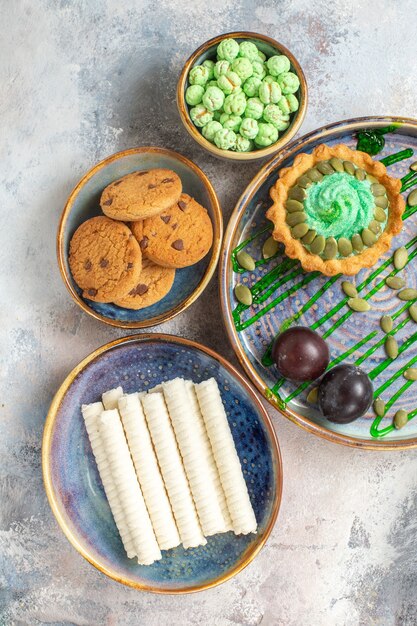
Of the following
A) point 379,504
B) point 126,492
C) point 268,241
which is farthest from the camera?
point 379,504

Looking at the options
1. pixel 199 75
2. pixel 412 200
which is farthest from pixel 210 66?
pixel 412 200

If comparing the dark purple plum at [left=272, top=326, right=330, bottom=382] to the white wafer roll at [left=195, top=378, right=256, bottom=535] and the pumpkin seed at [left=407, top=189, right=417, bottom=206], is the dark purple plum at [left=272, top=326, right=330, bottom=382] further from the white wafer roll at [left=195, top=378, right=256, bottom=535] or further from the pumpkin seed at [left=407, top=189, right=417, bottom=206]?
the pumpkin seed at [left=407, top=189, right=417, bottom=206]

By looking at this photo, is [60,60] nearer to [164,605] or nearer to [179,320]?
[179,320]

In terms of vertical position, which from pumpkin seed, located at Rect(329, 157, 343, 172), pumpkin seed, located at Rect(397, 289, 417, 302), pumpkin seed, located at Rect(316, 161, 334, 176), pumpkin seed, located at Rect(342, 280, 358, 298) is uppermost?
pumpkin seed, located at Rect(329, 157, 343, 172)

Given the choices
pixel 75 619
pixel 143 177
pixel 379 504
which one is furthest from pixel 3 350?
pixel 379 504

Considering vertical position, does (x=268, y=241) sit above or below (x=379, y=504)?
above

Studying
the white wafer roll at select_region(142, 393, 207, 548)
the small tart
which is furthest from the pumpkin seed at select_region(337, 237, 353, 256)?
the white wafer roll at select_region(142, 393, 207, 548)
